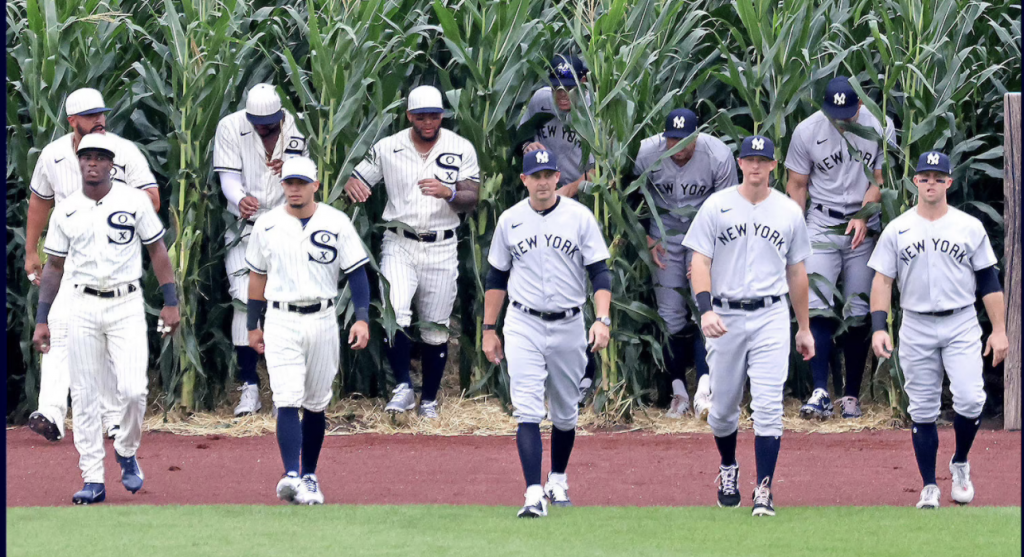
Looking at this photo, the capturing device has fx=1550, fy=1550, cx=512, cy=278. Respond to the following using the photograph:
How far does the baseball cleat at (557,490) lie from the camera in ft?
27.6

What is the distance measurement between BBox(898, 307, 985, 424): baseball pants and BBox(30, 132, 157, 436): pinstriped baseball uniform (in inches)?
190

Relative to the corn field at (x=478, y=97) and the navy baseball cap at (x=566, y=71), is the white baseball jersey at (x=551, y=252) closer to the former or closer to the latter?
the corn field at (x=478, y=97)

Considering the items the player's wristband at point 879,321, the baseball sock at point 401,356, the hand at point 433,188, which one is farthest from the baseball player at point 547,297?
the baseball sock at point 401,356

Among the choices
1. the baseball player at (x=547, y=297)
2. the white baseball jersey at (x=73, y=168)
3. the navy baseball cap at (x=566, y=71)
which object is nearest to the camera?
the baseball player at (x=547, y=297)

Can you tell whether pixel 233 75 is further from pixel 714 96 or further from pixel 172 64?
pixel 714 96

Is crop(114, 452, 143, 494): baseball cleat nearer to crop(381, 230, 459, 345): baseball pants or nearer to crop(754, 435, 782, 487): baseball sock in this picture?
crop(381, 230, 459, 345): baseball pants

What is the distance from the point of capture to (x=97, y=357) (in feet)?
28.0

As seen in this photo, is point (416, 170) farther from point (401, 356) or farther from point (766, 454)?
point (766, 454)

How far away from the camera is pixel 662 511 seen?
26.7 feet

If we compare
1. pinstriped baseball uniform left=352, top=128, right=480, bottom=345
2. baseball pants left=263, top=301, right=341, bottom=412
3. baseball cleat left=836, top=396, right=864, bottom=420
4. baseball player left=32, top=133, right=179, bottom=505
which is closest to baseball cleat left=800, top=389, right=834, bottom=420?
baseball cleat left=836, top=396, right=864, bottom=420

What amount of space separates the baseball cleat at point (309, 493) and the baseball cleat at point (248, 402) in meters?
2.74

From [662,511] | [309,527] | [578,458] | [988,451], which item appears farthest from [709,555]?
[988,451]

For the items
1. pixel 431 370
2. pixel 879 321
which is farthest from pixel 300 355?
pixel 879 321

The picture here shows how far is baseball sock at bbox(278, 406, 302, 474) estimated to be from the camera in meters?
8.38
